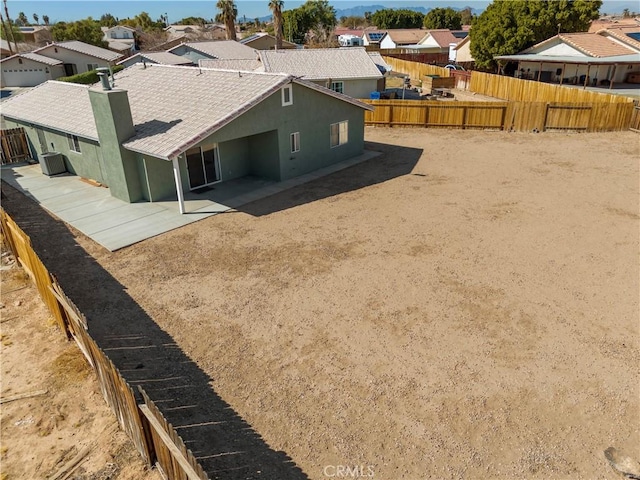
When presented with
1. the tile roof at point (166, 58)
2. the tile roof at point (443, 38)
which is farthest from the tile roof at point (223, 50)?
the tile roof at point (443, 38)

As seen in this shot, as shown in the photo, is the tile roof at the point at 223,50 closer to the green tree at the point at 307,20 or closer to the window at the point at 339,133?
the window at the point at 339,133

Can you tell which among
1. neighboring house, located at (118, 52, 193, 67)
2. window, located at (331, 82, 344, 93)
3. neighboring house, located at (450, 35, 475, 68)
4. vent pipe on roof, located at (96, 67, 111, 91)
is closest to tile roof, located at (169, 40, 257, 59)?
neighboring house, located at (118, 52, 193, 67)

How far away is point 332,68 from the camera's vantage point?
120 ft

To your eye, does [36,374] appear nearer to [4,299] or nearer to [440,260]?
[4,299]

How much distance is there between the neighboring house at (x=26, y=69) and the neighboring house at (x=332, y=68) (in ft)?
→ 112

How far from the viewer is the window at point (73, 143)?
19516 mm

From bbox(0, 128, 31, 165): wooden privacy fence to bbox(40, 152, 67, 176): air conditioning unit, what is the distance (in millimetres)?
3416

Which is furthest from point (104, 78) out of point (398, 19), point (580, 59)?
point (398, 19)

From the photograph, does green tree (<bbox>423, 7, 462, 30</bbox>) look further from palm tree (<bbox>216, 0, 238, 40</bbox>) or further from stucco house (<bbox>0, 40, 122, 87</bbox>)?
stucco house (<bbox>0, 40, 122, 87</bbox>)

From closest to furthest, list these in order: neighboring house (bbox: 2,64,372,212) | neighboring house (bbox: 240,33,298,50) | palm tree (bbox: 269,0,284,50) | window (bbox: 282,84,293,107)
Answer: neighboring house (bbox: 2,64,372,212), window (bbox: 282,84,293,107), palm tree (bbox: 269,0,284,50), neighboring house (bbox: 240,33,298,50)

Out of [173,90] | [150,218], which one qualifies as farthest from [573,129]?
[150,218]

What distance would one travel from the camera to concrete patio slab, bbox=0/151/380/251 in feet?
49.3

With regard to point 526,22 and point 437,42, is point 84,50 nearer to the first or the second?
point 526,22

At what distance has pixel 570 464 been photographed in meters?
6.85
